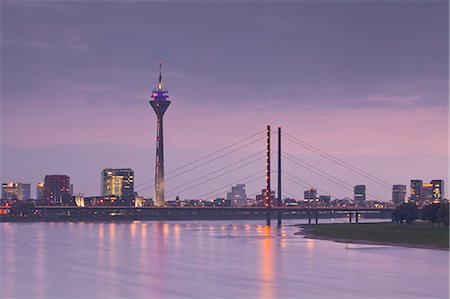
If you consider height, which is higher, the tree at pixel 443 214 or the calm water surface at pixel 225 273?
the tree at pixel 443 214

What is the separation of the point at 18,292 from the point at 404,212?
110644 millimetres

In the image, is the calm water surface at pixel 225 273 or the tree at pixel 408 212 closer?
the calm water surface at pixel 225 273

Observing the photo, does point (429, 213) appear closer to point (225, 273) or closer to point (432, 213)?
point (432, 213)

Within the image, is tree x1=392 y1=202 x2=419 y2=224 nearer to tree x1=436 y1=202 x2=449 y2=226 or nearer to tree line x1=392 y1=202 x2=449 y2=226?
tree line x1=392 y1=202 x2=449 y2=226

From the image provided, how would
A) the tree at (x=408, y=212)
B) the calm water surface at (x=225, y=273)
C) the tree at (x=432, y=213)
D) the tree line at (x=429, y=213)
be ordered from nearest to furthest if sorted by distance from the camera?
the calm water surface at (x=225, y=273), the tree line at (x=429, y=213), the tree at (x=432, y=213), the tree at (x=408, y=212)

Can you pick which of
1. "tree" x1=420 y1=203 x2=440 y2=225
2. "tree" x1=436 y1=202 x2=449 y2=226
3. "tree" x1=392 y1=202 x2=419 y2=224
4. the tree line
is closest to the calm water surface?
"tree" x1=436 y1=202 x2=449 y2=226

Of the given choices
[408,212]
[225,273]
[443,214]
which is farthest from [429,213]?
[225,273]

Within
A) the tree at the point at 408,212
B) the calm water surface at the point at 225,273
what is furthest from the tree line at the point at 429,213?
the calm water surface at the point at 225,273

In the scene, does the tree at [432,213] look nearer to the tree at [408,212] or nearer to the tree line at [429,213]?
the tree line at [429,213]

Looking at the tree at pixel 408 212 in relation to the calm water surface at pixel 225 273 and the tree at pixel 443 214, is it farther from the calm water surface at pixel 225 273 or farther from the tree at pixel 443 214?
the calm water surface at pixel 225 273

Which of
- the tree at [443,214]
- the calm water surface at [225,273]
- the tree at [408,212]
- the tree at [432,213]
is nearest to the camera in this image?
the calm water surface at [225,273]

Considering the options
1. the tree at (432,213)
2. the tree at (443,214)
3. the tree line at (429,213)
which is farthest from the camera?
the tree at (432,213)

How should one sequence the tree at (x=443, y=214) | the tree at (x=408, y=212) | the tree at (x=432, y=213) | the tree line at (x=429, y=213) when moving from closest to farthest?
1. the tree at (x=443, y=214)
2. the tree line at (x=429, y=213)
3. the tree at (x=432, y=213)
4. the tree at (x=408, y=212)

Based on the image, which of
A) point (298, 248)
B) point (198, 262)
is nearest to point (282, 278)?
point (198, 262)
